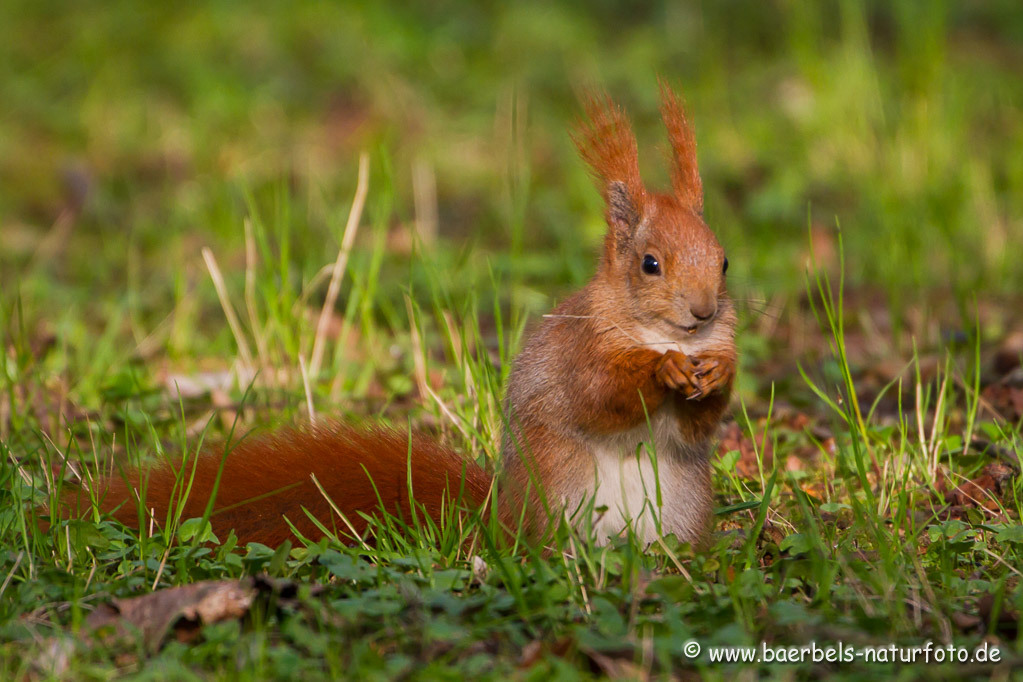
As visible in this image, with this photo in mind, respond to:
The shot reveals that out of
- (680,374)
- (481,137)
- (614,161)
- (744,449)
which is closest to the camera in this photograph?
(680,374)

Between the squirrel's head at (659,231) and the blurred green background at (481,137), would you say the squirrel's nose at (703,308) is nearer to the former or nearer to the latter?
the squirrel's head at (659,231)

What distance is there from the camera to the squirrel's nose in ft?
7.30

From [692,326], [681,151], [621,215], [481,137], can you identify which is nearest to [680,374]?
[692,326]

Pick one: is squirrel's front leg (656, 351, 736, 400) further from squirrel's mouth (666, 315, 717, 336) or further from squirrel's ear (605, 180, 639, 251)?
squirrel's ear (605, 180, 639, 251)

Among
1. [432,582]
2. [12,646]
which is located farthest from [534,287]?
[12,646]

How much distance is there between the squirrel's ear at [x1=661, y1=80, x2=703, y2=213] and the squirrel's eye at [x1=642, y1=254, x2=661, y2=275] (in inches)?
7.9

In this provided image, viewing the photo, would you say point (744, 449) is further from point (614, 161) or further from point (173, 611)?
point (173, 611)

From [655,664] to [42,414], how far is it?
2147 mm

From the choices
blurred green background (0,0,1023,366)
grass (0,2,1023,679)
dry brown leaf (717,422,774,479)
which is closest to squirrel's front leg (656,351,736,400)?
grass (0,2,1023,679)

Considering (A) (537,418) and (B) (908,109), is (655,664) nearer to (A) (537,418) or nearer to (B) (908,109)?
(A) (537,418)

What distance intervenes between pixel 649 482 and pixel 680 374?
246mm

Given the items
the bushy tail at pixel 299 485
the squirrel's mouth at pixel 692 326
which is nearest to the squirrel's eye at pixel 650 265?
the squirrel's mouth at pixel 692 326

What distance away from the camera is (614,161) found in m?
2.38

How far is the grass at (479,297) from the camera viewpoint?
195 cm
